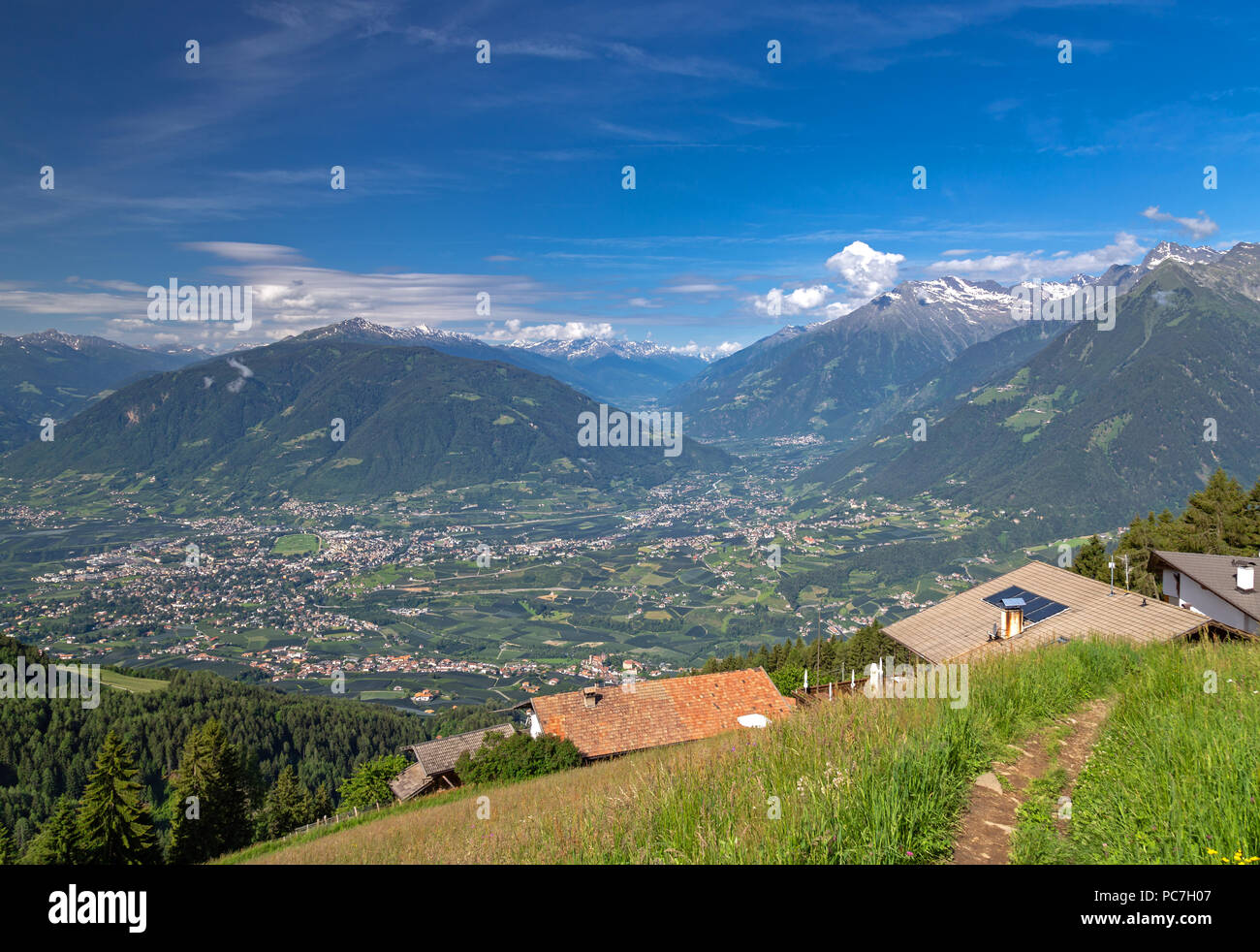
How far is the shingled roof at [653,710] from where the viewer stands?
28589 millimetres

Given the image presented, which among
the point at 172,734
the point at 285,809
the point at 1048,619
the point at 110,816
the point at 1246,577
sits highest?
the point at 1246,577

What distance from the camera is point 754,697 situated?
109 feet

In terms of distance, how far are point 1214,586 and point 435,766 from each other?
34.2 meters

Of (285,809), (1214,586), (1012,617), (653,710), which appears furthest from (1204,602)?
(285,809)

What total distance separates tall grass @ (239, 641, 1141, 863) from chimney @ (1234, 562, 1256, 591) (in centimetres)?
2291

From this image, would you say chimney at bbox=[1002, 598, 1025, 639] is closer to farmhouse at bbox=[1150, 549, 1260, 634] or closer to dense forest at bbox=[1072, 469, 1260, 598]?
farmhouse at bbox=[1150, 549, 1260, 634]

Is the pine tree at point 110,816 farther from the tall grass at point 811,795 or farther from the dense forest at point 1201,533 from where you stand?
the dense forest at point 1201,533

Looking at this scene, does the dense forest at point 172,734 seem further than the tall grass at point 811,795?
Yes

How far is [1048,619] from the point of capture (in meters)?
23.9

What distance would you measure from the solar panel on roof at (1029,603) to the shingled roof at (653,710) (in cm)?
960

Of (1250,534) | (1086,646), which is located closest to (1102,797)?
(1086,646)

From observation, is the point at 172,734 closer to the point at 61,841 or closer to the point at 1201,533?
the point at 61,841

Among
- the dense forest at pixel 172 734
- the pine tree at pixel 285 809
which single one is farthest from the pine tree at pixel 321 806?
the dense forest at pixel 172 734
